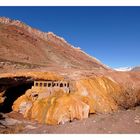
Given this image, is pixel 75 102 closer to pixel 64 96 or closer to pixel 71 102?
pixel 71 102

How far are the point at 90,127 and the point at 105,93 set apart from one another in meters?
13.1

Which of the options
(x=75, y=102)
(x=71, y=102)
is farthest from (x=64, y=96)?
(x=75, y=102)

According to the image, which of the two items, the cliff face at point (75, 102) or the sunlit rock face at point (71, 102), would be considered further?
the sunlit rock face at point (71, 102)

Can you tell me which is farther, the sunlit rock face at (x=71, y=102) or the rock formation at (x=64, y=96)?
the sunlit rock face at (x=71, y=102)

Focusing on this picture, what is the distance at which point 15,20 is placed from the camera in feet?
266

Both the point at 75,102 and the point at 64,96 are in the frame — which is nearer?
the point at 75,102

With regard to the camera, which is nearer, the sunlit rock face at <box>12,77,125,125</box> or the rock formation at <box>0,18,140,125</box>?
the rock formation at <box>0,18,140,125</box>

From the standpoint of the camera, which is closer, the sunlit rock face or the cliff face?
the cliff face

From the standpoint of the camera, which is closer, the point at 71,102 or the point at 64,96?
the point at 71,102

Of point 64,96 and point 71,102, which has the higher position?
point 64,96
